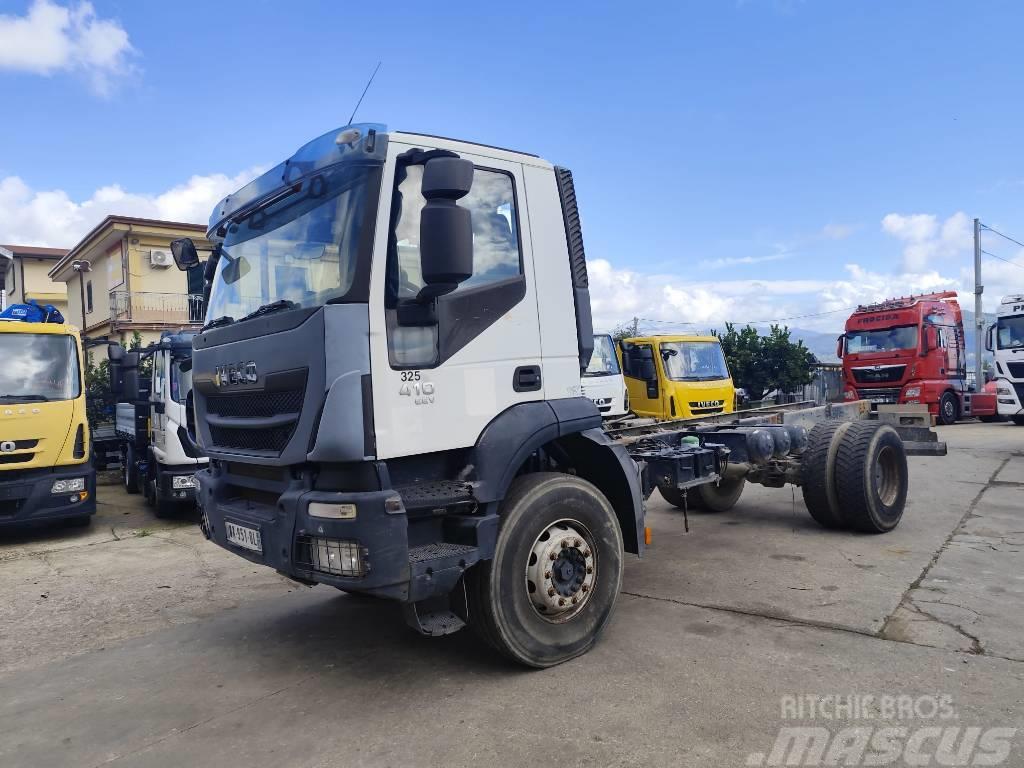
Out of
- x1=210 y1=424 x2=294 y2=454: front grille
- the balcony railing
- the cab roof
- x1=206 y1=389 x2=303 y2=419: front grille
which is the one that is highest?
the balcony railing

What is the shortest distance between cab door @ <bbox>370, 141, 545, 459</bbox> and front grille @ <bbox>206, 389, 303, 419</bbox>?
18.5 inches

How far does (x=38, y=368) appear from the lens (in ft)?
27.7

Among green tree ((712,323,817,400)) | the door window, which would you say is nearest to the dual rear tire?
the door window

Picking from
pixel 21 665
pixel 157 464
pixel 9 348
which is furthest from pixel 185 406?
pixel 21 665

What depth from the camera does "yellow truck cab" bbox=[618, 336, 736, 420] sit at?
12.3 meters

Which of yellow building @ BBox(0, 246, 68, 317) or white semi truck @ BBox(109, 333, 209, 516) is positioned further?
yellow building @ BBox(0, 246, 68, 317)

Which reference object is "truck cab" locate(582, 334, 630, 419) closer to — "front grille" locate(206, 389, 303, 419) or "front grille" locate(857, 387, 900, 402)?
"front grille" locate(206, 389, 303, 419)

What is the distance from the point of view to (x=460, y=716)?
11.5ft

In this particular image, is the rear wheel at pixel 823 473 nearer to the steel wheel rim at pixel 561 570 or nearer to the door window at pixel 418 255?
the steel wheel rim at pixel 561 570

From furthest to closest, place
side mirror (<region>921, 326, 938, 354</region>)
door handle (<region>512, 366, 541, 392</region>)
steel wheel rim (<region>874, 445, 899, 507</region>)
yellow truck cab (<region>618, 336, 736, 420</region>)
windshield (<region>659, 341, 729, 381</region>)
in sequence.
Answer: side mirror (<region>921, 326, 938, 354</region>) < windshield (<region>659, 341, 729, 381</region>) < yellow truck cab (<region>618, 336, 736, 420</region>) < steel wheel rim (<region>874, 445, 899, 507</region>) < door handle (<region>512, 366, 541, 392</region>)

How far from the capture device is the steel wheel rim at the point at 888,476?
704 centimetres

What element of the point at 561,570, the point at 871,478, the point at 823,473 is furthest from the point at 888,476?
the point at 561,570

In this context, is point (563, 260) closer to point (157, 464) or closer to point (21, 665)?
point (21, 665)

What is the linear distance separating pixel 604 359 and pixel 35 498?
26.8 feet
